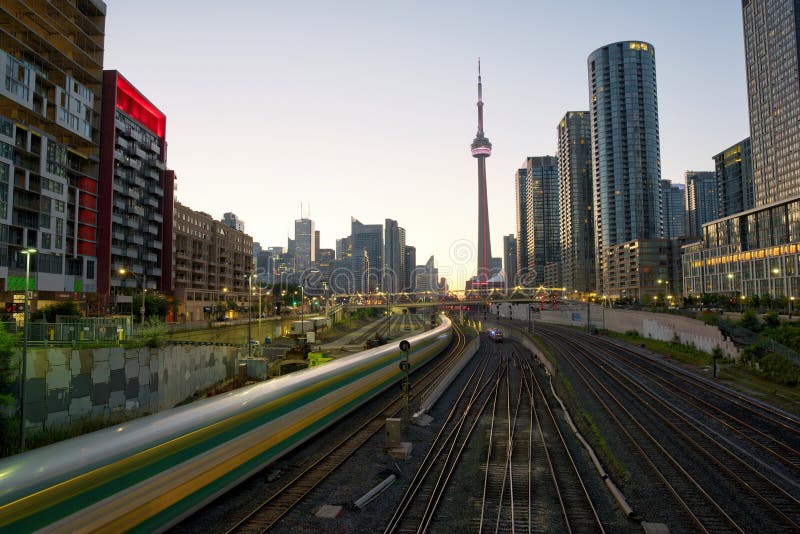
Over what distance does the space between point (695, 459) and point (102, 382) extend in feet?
90.6

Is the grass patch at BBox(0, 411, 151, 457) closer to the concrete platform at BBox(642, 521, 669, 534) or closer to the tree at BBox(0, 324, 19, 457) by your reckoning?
the tree at BBox(0, 324, 19, 457)

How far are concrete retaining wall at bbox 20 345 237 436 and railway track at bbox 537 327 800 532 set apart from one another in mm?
25026

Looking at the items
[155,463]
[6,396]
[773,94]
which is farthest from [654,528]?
[773,94]

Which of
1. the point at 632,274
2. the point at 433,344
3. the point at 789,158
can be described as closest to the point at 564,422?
the point at 433,344

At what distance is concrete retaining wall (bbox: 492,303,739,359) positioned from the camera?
163 feet

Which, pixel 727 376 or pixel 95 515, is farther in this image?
pixel 727 376

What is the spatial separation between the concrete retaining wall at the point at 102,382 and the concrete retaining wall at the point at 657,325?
47503mm

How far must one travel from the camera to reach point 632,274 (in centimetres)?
18625

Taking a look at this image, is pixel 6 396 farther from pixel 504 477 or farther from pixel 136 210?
pixel 136 210

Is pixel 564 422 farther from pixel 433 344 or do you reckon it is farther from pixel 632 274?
pixel 632 274

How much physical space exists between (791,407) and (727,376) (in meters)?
11.1

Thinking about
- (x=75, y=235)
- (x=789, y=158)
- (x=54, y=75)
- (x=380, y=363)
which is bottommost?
(x=380, y=363)

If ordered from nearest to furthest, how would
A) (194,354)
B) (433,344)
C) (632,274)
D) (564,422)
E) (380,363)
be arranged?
(564,422) → (380,363) → (194,354) → (433,344) → (632,274)

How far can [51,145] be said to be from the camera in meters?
58.3
